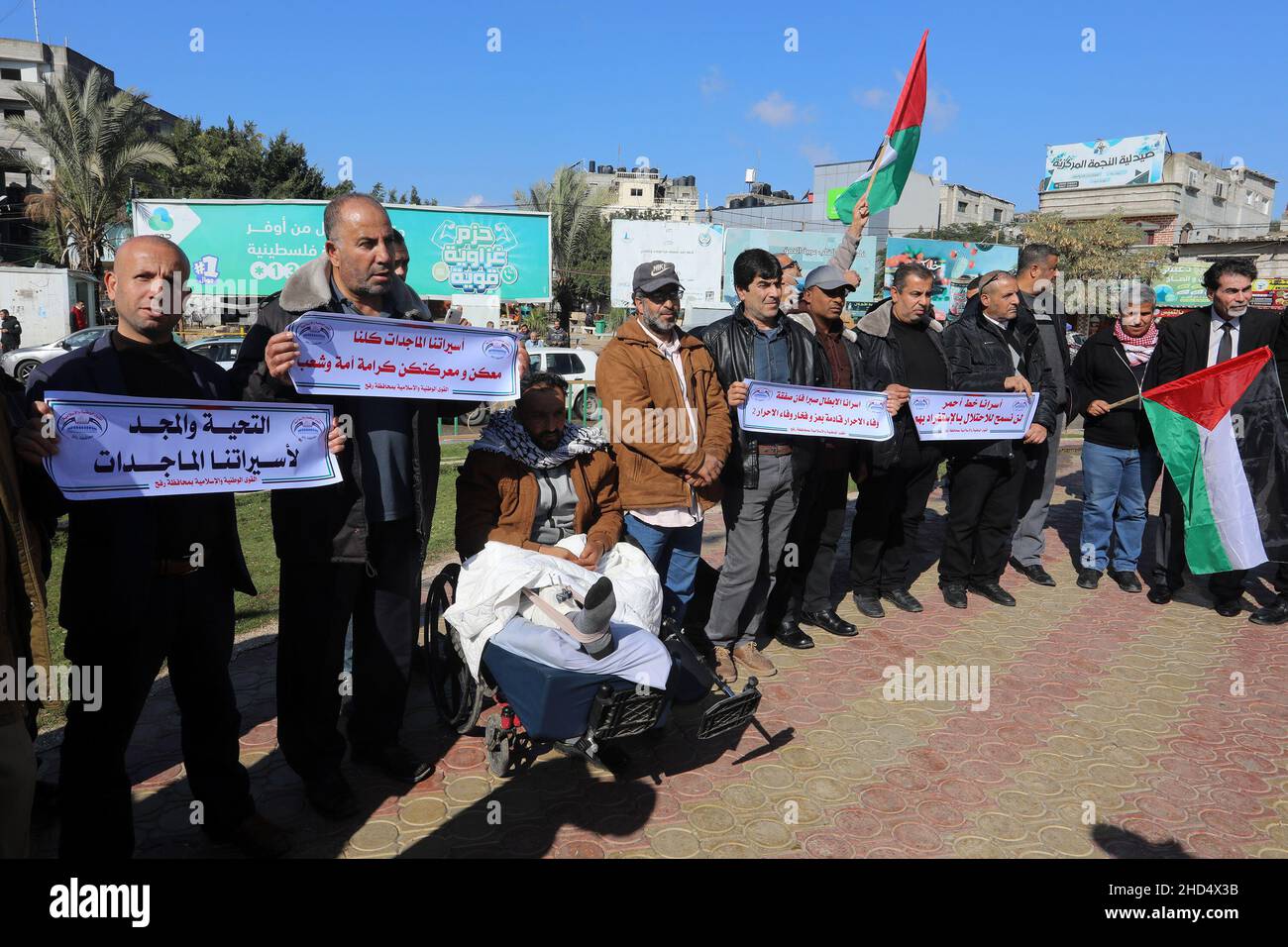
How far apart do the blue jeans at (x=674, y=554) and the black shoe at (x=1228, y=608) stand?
441 centimetres

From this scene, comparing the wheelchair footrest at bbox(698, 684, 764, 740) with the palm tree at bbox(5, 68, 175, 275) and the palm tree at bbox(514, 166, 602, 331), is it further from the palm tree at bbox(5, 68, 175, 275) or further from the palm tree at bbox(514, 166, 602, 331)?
the palm tree at bbox(514, 166, 602, 331)

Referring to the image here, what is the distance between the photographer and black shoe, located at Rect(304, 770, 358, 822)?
348cm

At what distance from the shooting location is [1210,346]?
254 inches

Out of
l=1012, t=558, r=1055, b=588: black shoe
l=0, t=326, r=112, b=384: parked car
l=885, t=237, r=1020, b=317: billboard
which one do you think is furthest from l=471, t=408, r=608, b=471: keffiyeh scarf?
l=885, t=237, r=1020, b=317: billboard

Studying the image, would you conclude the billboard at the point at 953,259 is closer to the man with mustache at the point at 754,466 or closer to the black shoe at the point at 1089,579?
the black shoe at the point at 1089,579

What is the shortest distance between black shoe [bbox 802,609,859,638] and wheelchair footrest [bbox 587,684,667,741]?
2727 millimetres

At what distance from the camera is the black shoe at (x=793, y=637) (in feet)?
18.6

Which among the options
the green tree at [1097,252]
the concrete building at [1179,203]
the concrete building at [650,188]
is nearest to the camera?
the green tree at [1097,252]

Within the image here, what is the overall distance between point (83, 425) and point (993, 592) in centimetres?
616

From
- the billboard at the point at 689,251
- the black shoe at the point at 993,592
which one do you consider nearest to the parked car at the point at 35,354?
the billboard at the point at 689,251

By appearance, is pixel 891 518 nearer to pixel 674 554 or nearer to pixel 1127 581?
pixel 674 554

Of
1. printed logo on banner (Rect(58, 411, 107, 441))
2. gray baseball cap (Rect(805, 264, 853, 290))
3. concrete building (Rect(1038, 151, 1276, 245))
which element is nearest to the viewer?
printed logo on banner (Rect(58, 411, 107, 441))
